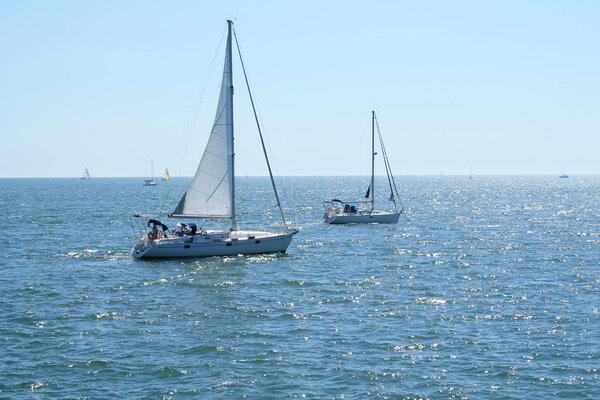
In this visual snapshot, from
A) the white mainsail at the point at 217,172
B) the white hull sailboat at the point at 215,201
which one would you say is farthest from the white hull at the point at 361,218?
the white mainsail at the point at 217,172

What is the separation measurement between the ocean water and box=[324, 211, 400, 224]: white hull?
72.1 feet

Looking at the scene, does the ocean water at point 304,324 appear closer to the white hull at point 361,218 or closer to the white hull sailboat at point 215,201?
the white hull sailboat at point 215,201

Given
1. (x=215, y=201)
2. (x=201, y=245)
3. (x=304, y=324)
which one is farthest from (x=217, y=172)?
(x=304, y=324)

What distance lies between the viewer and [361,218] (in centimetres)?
7675

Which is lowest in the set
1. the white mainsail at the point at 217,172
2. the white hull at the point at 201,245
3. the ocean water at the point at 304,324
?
the ocean water at the point at 304,324

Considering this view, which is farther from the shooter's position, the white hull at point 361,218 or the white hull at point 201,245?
the white hull at point 361,218

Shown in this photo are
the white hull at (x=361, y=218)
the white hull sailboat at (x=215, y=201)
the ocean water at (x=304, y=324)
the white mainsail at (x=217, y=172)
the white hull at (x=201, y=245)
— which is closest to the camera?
the ocean water at (x=304, y=324)

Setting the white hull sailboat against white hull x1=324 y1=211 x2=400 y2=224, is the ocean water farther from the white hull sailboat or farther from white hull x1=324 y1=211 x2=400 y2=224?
white hull x1=324 y1=211 x2=400 y2=224

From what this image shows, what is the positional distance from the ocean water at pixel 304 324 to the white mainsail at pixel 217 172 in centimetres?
376

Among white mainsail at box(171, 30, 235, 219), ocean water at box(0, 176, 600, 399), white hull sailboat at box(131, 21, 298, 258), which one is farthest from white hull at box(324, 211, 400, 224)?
white mainsail at box(171, 30, 235, 219)

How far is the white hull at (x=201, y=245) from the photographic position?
46.2 meters

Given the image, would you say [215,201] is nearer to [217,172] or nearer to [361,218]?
[217,172]

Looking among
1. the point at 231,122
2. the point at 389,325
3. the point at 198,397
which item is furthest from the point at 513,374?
the point at 231,122

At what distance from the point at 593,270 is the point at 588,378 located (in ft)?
75.1
